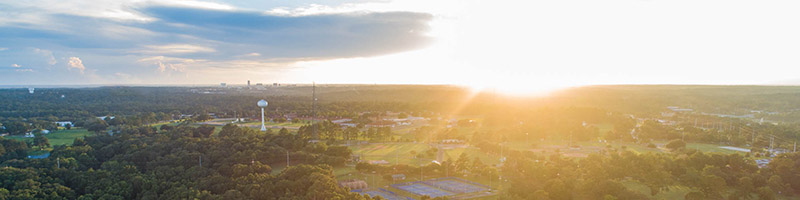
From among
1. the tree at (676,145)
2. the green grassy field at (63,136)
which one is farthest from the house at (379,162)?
the green grassy field at (63,136)

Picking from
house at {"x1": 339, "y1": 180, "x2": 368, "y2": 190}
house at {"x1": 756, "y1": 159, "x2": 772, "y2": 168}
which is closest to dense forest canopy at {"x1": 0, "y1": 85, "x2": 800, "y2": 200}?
house at {"x1": 339, "y1": 180, "x2": 368, "y2": 190}

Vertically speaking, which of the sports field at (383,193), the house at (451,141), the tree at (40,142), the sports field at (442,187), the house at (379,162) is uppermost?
the tree at (40,142)

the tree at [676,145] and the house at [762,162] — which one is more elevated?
the tree at [676,145]

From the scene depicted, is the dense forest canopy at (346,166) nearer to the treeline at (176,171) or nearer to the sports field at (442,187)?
the treeline at (176,171)

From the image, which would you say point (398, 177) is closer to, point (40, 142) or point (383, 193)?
point (383, 193)

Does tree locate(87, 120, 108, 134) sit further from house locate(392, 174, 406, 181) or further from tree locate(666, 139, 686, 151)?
tree locate(666, 139, 686, 151)

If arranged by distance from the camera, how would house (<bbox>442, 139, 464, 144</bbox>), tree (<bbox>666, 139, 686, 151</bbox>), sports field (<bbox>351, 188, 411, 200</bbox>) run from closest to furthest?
sports field (<bbox>351, 188, 411, 200</bbox>) → tree (<bbox>666, 139, 686, 151</bbox>) → house (<bbox>442, 139, 464, 144</bbox>)

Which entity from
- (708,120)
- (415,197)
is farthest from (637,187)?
(708,120)

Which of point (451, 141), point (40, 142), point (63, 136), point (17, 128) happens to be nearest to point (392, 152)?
point (451, 141)

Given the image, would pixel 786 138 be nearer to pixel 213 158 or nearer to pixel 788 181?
pixel 788 181
